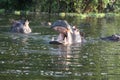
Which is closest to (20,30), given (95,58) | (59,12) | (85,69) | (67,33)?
(67,33)

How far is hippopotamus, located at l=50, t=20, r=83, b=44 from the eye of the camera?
74.3 feet

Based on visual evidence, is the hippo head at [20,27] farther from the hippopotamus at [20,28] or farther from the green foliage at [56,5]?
the green foliage at [56,5]

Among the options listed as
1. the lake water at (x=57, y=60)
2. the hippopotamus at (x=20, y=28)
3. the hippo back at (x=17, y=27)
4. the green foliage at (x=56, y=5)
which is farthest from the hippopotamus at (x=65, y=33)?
the green foliage at (x=56, y=5)

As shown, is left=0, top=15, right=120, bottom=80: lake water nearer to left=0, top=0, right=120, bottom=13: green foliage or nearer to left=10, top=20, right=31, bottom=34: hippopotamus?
left=10, top=20, right=31, bottom=34: hippopotamus

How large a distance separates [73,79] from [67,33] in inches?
358

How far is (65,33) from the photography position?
23438 millimetres

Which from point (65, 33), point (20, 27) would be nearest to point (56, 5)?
point (20, 27)

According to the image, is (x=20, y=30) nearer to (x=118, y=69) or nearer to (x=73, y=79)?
(x=118, y=69)

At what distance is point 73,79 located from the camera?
14531mm

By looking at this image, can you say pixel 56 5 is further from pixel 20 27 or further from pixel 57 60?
pixel 57 60

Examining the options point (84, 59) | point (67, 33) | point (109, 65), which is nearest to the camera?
point (109, 65)

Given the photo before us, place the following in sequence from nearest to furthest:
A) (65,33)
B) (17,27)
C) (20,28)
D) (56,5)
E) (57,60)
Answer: (57,60)
(65,33)
(20,28)
(17,27)
(56,5)

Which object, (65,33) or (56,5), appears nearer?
(65,33)

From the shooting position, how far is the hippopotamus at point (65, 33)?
22641 millimetres
